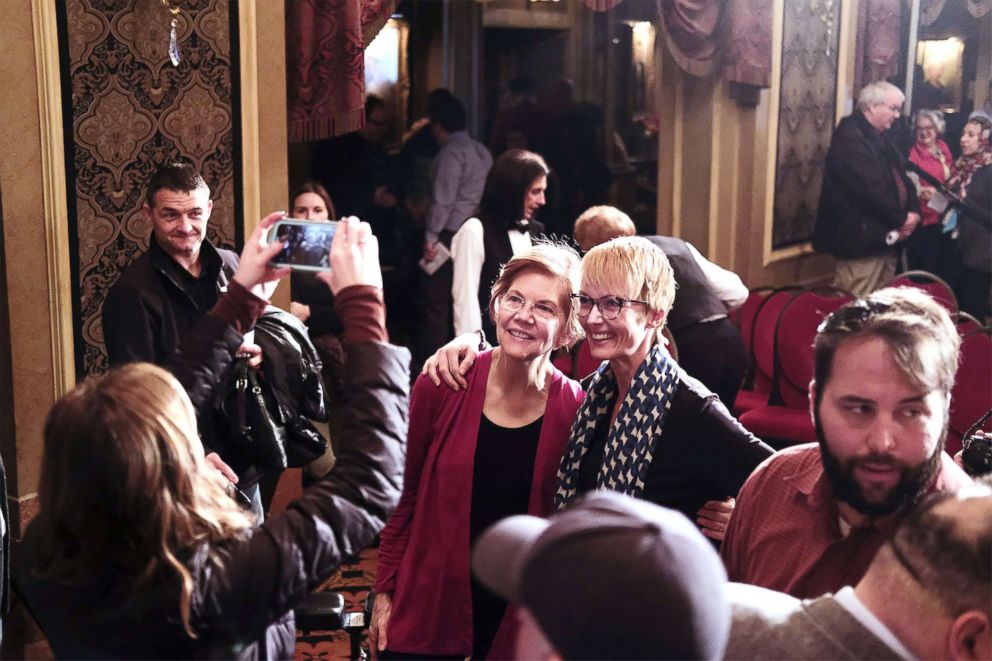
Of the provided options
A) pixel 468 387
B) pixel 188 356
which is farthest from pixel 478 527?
pixel 188 356

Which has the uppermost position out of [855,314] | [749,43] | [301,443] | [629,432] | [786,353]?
[749,43]

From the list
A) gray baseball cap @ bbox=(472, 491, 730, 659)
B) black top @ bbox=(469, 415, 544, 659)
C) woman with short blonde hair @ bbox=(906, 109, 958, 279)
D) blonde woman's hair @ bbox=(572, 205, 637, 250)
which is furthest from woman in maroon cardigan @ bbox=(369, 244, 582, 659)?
woman with short blonde hair @ bbox=(906, 109, 958, 279)

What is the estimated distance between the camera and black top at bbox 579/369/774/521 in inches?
83.7

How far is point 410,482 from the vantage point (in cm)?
243

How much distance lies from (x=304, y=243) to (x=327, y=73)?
3.05 m

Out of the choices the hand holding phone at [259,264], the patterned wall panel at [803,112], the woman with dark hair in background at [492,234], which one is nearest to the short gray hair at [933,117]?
the patterned wall panel at [803,112]

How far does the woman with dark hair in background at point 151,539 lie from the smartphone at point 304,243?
0.32 metres

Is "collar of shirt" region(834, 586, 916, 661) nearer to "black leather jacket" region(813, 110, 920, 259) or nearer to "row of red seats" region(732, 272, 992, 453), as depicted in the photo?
"row of red seats" region(732, 272, 992, 453)

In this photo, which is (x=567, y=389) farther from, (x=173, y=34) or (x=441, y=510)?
(x=173, y=34)

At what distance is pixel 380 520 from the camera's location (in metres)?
1.55

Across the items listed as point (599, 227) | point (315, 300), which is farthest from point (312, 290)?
point (599, 227)

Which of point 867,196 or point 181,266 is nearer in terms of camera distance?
point 181,266

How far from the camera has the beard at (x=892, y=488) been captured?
1.54m

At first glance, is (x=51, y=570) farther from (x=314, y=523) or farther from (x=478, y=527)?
(x=478, y=527)
